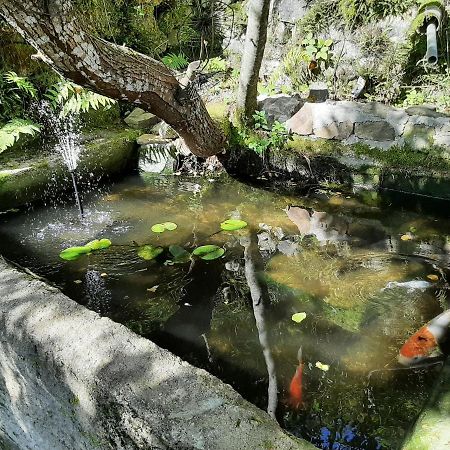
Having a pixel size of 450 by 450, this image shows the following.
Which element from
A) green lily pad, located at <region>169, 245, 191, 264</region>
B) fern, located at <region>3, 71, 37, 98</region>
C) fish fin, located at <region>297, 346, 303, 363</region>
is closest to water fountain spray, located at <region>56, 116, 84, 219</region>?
fern, located at <region>3, 71, 37, 98</region>

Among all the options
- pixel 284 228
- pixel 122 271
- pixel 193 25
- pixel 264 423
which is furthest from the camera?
pixel 193 25

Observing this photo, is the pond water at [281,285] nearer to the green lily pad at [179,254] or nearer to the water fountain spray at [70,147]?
the green lily pad at [179,254]

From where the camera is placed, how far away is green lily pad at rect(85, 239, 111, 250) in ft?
11.2

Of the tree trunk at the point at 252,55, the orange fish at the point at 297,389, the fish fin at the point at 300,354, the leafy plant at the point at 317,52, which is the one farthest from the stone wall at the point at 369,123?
the orange fish at the point at 297,389

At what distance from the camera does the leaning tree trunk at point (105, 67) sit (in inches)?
104

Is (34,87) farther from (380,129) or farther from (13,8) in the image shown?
(380,129)

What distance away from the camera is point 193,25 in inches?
261

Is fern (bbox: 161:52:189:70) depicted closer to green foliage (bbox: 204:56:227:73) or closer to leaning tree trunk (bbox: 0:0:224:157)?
green foliage (bbox: 204:56:227:73)

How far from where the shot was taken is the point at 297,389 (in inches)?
84.7

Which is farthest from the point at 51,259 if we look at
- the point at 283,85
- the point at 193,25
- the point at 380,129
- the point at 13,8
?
A: the point at 193,25

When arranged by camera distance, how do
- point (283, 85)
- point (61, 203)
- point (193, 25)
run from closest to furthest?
point (61, 203) → point (283, 85) → point (193, 25)

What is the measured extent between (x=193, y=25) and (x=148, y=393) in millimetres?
6205

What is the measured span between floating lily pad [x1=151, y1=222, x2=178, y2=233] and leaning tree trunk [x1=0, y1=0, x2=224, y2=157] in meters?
0.99

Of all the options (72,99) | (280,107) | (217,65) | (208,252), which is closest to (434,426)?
(208,252)
